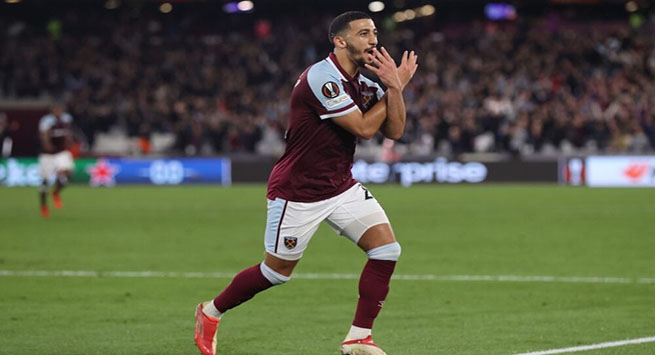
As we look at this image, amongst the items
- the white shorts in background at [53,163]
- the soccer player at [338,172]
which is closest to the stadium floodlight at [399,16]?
the white shorts in background at [53,163]

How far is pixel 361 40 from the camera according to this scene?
6695 millimetres

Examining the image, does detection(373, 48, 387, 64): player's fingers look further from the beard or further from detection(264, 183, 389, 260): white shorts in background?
detection(264, 183, 389, 260): white shorts in background

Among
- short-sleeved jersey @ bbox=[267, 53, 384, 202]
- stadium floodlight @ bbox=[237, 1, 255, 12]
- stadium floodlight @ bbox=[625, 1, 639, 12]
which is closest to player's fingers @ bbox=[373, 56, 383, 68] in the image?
short-sleeved jersey @ bbox=[267, 53, 384, 202]

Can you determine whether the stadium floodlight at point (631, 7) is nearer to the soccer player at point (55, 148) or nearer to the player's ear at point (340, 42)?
the soccer player at point (55, 148)

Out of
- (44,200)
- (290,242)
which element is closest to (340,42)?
(290,242)

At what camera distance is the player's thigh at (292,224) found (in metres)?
6.86

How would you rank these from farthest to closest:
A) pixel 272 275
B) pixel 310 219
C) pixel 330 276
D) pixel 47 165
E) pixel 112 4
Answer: pixel 112 4 < pixel 47 165 < pixel 330 276 < pixel 272 275 < pixel 310 219

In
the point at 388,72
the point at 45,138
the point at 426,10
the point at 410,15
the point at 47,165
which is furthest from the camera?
the point at 410,15

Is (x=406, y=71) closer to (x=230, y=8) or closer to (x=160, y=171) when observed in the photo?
(x=160, y=171)

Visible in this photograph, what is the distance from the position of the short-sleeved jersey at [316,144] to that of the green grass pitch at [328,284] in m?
1.22

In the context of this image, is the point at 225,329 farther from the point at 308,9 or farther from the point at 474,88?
the point at 308,9

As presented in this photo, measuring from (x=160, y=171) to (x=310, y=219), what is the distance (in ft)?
88.3

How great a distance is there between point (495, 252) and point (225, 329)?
21.4ft

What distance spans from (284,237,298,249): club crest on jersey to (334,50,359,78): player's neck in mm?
1132
